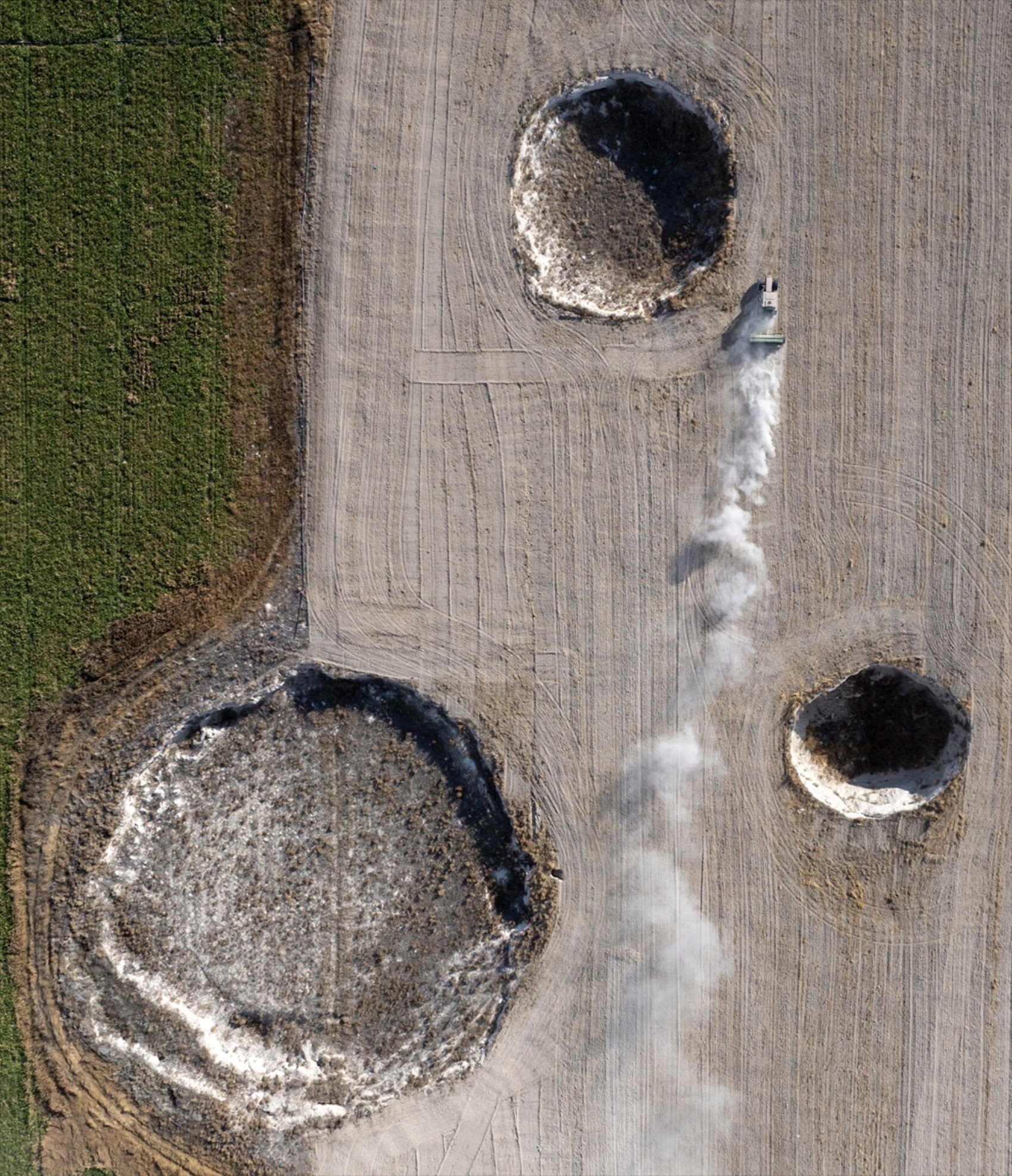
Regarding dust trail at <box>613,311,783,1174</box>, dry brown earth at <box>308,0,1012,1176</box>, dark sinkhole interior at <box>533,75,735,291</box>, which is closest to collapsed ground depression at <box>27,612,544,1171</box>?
dry brown earth at <box>308,0,1012,1176</box>

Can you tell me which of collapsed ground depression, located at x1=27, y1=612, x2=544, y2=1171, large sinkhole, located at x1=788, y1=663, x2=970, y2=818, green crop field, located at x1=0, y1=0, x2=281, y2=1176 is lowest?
collapsed ground depression, located at x1=27, y1=612, x2=544, y2=1171

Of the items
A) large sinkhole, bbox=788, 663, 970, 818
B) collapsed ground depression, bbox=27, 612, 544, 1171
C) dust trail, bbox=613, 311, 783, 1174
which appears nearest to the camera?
dust trail, bbox=613, 311, 783, 1174

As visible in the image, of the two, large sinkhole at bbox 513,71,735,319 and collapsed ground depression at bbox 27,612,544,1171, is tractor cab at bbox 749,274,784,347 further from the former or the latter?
collapsed ground depression at bbox 27,612,544,1171

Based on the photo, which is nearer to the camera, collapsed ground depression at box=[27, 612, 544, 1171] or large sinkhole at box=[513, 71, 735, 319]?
large sinkhole at box=[513, 71, 735, 319]

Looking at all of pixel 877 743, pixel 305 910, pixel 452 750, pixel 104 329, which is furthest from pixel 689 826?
pixel 104 329

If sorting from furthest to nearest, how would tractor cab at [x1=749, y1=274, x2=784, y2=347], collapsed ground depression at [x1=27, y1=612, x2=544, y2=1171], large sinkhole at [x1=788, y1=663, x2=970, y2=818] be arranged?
large sinkhole at [x1=788, y1=663, x2=970, y2=818]
collapsed ground depression at [x1=27, y1=612, x2=544, y2=1171]
tractor cab at [x1=749, y1=274, x2=784, y2=347]

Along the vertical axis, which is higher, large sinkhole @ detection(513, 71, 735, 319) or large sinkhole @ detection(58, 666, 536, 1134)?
large sinkhole @ detection(513, 71, 735, 319)

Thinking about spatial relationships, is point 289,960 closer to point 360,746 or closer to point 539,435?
point 360,746

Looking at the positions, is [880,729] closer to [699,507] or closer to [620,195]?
[699,507]
